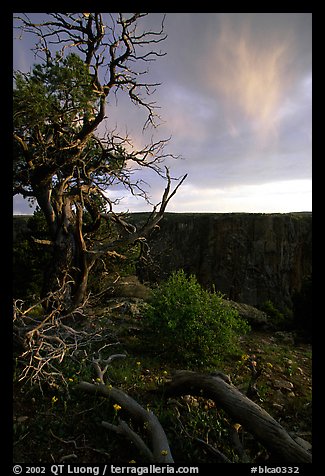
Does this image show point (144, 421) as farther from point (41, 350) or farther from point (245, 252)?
point (245, 252)

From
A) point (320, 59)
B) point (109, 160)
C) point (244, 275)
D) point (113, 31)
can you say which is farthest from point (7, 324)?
point (244, 275)

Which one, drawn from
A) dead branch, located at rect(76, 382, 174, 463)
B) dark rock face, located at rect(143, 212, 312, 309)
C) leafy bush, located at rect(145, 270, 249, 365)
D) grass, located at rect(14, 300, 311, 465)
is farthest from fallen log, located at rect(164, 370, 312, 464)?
dark rock face, located at rect(143, 212, 312, 309)

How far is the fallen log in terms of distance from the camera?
2.84 meters

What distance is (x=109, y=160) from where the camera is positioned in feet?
29.4

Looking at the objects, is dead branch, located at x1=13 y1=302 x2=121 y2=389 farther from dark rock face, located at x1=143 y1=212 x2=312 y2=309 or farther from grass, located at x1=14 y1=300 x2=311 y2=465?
dark rock face, located at x1=143 y1=212 x2=312 y2=309

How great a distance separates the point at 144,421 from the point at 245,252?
31.9 meters

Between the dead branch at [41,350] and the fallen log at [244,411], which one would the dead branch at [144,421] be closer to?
the dead branch at [41,350]

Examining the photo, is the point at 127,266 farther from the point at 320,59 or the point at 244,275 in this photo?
the point at 244,275

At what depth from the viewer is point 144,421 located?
3.43m

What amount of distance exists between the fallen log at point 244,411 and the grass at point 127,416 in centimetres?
22

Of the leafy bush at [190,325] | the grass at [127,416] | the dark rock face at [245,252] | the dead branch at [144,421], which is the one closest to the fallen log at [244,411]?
the grass at [127,416]

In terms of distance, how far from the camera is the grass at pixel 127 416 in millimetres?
3102

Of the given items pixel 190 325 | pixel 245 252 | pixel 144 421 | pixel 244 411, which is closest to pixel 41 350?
pixel 144 421

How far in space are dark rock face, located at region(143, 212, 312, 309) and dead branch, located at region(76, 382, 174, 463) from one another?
26.3m
